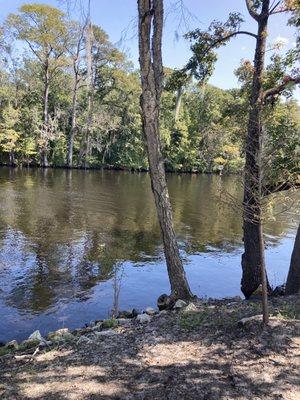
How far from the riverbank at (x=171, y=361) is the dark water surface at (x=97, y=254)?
1.86 meters

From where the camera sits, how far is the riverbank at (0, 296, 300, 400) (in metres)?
4.21

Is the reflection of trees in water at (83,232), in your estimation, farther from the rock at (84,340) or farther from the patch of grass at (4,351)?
the rock at (84,340)

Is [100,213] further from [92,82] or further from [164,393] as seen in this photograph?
[92,82]

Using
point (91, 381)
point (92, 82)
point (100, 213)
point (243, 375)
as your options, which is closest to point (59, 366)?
point (91, 381)

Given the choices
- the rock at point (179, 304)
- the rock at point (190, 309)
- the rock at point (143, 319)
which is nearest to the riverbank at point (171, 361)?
the rock at point (143, 319)

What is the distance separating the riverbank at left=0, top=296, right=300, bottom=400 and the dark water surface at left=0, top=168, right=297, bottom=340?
1857 millimetres

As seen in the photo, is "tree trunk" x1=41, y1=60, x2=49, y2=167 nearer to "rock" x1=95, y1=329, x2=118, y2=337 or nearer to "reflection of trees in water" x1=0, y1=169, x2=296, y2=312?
"reflection of trees in water" x1=0, y1=169, x2=296, y2=312

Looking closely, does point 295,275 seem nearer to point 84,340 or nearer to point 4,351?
point 84,340

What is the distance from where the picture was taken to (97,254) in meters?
13.1

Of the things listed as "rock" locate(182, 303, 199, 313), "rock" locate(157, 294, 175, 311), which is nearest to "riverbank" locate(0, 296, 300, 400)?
"rock" locate(182, 303, 199, 313)

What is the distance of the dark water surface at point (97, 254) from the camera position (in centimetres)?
896

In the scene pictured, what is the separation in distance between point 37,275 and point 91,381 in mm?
6719

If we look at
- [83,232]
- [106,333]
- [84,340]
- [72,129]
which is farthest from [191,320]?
[72,129]

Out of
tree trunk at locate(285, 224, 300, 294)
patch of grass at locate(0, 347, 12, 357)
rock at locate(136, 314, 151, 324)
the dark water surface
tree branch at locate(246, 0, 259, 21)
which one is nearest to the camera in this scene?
patch of grass at locate(0, 347, 12, 357)
